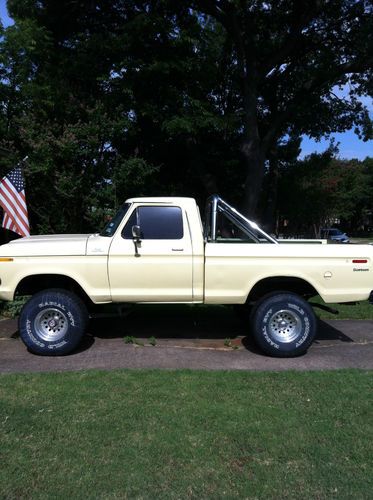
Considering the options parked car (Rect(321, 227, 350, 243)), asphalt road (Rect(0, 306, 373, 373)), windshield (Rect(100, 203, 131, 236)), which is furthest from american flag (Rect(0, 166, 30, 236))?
parked car (Rect(321, 227, 350, 243))

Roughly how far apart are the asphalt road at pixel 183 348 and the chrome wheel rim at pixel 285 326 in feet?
0.93

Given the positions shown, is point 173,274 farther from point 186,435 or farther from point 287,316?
point 186,435

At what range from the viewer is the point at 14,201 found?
889 centimetres

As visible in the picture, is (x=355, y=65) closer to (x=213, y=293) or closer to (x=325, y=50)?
(x=325, y=50)

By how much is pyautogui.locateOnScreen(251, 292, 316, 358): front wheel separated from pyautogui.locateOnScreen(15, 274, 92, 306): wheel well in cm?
231

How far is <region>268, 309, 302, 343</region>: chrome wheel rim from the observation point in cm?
620

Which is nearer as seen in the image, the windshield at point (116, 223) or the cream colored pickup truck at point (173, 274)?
the cream colored pickup truck at point (173, 274)

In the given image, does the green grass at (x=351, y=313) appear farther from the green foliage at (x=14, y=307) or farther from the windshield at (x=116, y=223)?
the green foliage at (x=14, y=307)

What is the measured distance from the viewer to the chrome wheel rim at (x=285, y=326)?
20.4 feet

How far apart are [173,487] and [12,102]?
1057 cm

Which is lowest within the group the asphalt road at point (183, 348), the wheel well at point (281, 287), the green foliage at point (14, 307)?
the asphalt road at point (183, 348)

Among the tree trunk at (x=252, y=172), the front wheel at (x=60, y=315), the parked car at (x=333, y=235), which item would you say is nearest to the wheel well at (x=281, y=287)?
the front wheel at (x=60, y=315)

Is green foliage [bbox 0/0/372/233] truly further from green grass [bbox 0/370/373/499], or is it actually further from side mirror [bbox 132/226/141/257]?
green grass [bbox 0/370/373/499]

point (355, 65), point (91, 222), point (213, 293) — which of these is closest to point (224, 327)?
point (213, 293)
